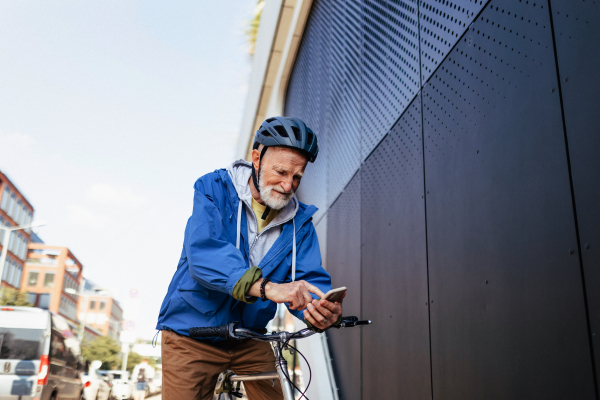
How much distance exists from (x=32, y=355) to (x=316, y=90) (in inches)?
289

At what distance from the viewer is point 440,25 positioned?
3.58 m

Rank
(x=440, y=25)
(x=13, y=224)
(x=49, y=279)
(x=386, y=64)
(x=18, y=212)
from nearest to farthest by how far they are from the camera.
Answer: (x=440, y=25) → (x=386, y=64) → (x=13, y=224) → (x=18, y=212) → (x=49, y=279)

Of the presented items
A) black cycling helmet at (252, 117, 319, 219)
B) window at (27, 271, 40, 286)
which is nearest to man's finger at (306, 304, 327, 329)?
black cycling helmet at (252, 117, 319, 219)

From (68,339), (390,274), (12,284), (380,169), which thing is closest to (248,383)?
(390,274)

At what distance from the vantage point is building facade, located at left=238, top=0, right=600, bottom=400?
6.79 ft

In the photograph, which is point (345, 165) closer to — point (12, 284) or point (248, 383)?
point (248, 383)

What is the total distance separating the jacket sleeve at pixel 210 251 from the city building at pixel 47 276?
82766mm

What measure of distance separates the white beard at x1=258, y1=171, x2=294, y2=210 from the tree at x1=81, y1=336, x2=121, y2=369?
6828cm

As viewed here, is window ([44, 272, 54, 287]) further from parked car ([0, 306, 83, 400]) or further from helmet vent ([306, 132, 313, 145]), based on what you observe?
helmet vent ([306, 132, 313, 145])

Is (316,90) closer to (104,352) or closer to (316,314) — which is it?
(316,314)

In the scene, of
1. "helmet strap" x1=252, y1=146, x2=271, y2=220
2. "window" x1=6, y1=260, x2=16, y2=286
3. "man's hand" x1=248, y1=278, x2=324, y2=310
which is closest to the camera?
"man's hand" x1=248, y1=278, x2=324, y2=310

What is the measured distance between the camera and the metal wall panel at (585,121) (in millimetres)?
1926

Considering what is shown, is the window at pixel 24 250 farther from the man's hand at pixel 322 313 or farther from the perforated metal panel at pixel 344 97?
the man's hand at pixel 322 313

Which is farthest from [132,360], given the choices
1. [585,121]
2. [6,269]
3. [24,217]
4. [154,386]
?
[585,121]
